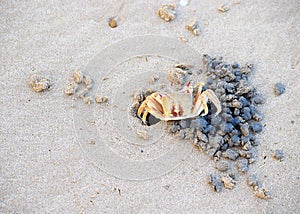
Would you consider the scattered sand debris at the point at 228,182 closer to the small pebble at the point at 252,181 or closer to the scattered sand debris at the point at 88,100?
the small pebble at the point at 252,181

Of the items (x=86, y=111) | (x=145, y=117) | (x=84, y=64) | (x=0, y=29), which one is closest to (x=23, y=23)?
(x=0, y=29)

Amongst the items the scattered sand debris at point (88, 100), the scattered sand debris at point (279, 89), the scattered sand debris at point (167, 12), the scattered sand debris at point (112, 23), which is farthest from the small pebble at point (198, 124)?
the scattered sand debris at point (112, 23)

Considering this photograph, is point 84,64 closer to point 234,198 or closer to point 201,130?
point 201,130

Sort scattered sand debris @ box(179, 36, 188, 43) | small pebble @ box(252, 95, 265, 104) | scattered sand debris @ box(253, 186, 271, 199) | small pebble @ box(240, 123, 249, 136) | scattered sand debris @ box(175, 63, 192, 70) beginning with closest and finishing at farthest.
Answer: scattered sand debris @ box(253, 186, 271, 199)
small pebble @ box(240, 123, 249, 136)
small pebble @ box(252, 95, 265, 104)
scattered sand debris @ box(175, 63, 192, 70)
scattered sand debris @ box(179, 36, 188, 43)

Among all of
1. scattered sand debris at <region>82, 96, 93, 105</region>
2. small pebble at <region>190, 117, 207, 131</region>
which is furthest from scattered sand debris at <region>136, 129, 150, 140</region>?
scattered sand debris at <region>82, 96, 93, 105</region>

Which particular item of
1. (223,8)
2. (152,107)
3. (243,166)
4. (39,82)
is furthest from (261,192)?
(39,82)

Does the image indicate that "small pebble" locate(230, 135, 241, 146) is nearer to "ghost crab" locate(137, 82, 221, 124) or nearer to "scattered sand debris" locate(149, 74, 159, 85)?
"ghost crab" locate(137, 82, 221, 124)
